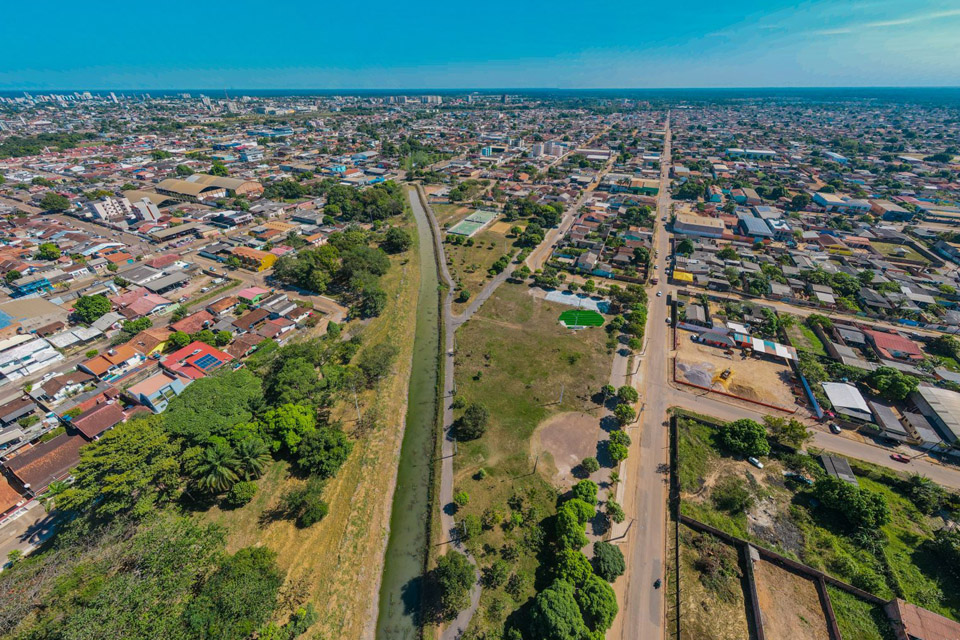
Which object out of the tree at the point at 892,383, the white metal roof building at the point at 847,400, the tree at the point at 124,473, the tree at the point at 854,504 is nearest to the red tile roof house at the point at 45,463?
the tree at the point at 124,473

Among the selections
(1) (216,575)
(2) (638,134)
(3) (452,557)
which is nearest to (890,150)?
(2) (638,134)

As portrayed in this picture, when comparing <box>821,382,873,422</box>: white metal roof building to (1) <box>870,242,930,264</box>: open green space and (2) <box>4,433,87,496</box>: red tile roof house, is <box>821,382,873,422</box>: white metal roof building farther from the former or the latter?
(2) <box>4,433,87,496</box>: red tile roof house

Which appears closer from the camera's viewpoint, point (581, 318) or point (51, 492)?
point (51, 492)

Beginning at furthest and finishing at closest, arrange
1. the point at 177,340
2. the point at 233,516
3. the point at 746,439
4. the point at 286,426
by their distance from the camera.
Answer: the point at 177,340, the point at 746,439, the point at 286,426, the point at 233,516

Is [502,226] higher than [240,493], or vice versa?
[502,226]

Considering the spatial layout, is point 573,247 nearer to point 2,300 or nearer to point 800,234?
point 800,234

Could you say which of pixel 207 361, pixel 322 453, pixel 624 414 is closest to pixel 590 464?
pixel 624 414

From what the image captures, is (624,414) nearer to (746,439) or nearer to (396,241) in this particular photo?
(746,439)
